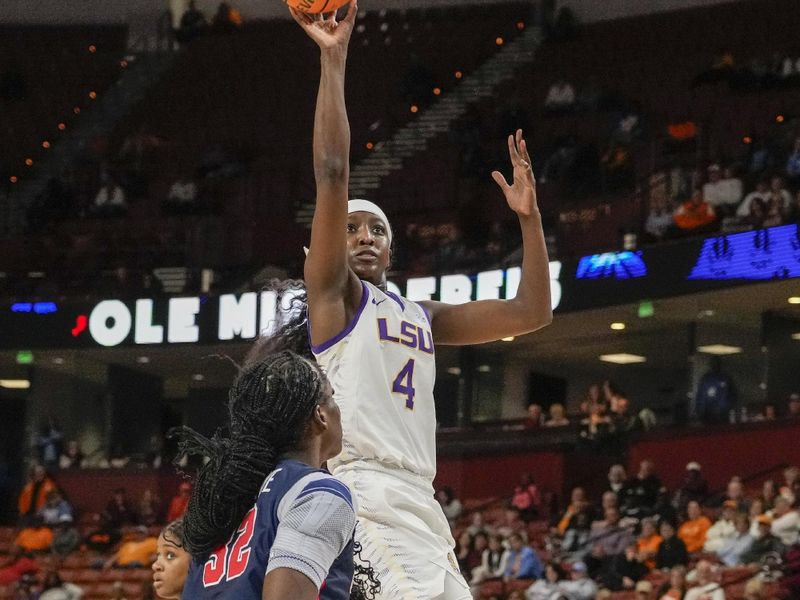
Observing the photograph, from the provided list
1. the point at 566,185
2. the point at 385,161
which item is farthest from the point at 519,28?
the point at 566,185

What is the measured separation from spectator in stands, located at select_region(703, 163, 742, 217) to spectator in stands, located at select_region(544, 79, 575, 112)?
194 inches

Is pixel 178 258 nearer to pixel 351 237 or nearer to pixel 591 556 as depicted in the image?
pixel 591 556

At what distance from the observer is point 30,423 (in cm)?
2473

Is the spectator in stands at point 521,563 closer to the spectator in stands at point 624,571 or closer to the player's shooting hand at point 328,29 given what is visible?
the spectator in stands at point 624,571

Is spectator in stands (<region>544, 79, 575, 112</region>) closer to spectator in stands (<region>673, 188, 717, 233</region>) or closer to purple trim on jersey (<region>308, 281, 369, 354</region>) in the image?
spectator in stands (<region>673, 188, 717, 233</region>)

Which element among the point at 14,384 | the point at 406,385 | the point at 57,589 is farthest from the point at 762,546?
the point at 14,384

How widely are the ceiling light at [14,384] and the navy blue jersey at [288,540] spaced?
75.1 feet

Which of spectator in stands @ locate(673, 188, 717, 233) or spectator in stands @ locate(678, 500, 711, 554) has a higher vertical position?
spectator in stands @ locate(673, 188, 717, 233)

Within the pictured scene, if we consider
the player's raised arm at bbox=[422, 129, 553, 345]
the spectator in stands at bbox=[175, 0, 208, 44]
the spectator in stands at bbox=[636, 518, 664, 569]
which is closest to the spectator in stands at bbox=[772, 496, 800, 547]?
the spectator in stands at bbox=[636, 518, 664, 569]

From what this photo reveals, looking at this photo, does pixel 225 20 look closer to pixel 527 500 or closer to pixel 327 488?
pixel 527 500

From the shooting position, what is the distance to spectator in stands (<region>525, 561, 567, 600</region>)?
13.9 meters

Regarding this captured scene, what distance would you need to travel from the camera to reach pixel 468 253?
19.1 m

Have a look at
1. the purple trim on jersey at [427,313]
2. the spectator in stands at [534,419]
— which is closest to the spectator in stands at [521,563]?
the spectator in stands at [534,419]

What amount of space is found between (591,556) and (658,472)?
2.78 metres
